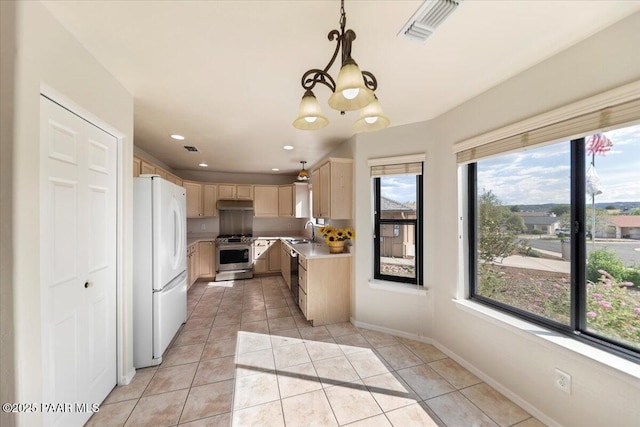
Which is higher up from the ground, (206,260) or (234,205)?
(234,205)

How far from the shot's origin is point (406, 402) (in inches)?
67.8

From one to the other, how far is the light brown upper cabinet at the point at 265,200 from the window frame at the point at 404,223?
3.22 m

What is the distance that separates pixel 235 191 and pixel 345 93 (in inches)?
190

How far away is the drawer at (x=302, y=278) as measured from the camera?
300cm

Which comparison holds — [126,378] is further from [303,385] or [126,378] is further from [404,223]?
[404,223]

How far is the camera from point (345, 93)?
102 cm

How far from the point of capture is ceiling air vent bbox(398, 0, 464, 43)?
1.11 meters

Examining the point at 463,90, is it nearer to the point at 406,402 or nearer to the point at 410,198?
the point at 410,198

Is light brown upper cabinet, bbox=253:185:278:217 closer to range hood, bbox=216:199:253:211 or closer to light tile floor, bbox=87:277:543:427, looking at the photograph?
range hood, bbox=216:199:253:211

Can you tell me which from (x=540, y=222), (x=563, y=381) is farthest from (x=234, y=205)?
(x=563, y=381)

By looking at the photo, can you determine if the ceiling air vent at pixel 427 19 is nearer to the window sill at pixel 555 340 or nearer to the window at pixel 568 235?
the window at pixel 568 235

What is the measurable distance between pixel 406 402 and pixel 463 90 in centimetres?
254

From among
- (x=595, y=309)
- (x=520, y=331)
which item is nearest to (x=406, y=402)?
(x=520, y=331)

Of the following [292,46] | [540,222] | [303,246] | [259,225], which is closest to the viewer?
[292,46]
